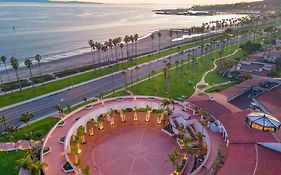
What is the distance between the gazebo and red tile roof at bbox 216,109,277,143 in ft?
3.05

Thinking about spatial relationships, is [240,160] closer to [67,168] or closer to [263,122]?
[263,122]

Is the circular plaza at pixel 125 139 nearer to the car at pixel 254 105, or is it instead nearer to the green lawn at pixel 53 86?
the car at pixel 254 105

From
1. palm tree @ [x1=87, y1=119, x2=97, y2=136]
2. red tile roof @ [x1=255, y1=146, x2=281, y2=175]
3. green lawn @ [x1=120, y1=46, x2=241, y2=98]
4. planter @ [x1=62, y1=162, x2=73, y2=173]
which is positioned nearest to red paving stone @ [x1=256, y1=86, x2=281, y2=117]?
red tile roof @ [x1=255, y1=146, x2=281, y2=175]

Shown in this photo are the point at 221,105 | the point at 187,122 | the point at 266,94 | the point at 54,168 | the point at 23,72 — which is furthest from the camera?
the point at 23,72

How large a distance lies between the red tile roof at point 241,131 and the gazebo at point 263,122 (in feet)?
3.05

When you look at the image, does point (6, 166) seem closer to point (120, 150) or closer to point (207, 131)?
point (120, 150)

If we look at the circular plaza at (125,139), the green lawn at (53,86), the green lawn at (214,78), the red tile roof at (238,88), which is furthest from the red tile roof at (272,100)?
the green lawn at (53,86)

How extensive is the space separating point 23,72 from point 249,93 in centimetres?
9511

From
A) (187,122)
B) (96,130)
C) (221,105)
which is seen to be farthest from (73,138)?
(221,105)

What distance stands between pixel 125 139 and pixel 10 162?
76.0 feet

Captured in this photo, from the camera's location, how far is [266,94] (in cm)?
7281

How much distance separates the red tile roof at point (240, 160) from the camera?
40.0 m

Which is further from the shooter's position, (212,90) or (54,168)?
(212,90)

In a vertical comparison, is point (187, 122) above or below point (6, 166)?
above
